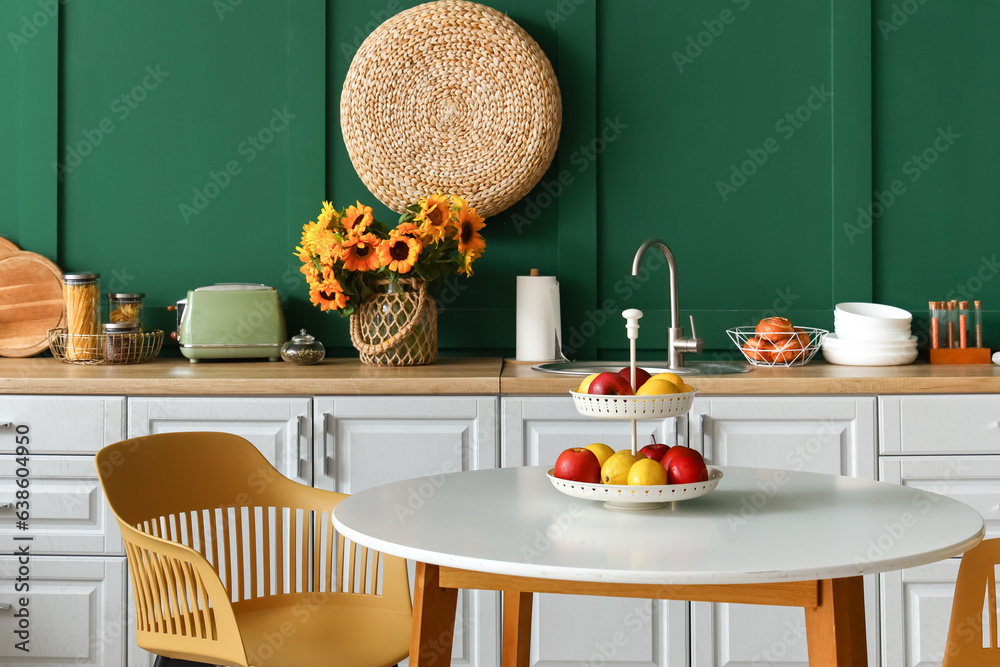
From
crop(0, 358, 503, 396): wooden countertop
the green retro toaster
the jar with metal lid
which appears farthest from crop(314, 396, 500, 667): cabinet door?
the jar with metal lid

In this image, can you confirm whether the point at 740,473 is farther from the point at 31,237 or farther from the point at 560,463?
the point at 31,237

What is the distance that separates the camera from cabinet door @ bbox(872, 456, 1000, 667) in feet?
7.45

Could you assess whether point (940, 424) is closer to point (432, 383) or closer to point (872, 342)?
point (872, 342)

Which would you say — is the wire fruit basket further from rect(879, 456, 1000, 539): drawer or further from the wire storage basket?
the wire storage basket

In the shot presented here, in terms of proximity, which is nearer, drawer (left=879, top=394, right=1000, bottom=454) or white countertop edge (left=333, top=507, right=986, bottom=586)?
white countertop edge (left=333, top=507, right=986, bottom=586)

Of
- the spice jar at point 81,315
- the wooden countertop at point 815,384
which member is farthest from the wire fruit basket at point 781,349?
the spice jar at point 81,315

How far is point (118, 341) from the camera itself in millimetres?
2668

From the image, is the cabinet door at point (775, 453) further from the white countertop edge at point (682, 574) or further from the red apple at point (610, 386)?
the white countertop edge at point (682, 574)

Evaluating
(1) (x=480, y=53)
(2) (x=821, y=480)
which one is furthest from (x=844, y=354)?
(1) (x=480, y=53)

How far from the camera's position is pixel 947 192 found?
113 inches

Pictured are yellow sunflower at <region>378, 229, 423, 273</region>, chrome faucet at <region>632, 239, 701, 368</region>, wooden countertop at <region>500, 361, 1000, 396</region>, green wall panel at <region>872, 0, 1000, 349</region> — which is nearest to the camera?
wooden countertop at <region>500, 361, 1000, 396</region>

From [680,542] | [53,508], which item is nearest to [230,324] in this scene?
[53,508]

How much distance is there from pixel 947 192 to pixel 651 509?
6.84ft

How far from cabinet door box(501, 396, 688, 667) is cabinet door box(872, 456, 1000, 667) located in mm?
536
